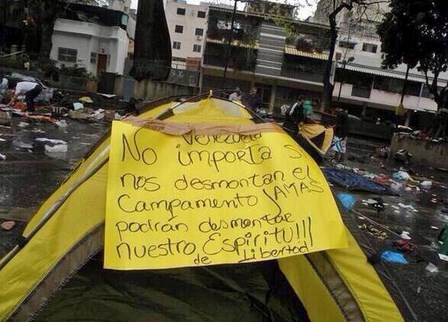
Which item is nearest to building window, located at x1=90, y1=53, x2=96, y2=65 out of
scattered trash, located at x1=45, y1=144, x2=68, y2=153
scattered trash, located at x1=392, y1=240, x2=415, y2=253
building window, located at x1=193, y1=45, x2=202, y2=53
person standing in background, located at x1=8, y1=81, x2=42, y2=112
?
person standing in background, located at x1=8, y1=81, x2=42, y2=112

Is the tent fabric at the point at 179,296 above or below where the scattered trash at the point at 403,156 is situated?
above

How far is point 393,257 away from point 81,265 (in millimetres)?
3924

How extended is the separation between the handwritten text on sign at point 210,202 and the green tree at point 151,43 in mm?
11105

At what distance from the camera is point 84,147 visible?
10.1 m

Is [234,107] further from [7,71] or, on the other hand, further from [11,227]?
[7,71]

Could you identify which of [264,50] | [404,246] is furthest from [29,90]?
[264,50]

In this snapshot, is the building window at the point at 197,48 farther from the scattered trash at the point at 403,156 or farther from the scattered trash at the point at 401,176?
the scattered trash at the point at 401,176

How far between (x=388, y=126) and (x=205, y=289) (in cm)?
2637

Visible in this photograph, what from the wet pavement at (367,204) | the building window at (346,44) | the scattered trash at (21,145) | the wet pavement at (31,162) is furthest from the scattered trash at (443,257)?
the building window at (346,44)

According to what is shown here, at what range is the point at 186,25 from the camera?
62.5m

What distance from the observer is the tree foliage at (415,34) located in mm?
19095

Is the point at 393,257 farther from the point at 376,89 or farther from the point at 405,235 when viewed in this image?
the point at 376,89

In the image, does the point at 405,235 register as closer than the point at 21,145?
Yes

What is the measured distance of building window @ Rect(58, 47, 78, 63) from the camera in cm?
3681
